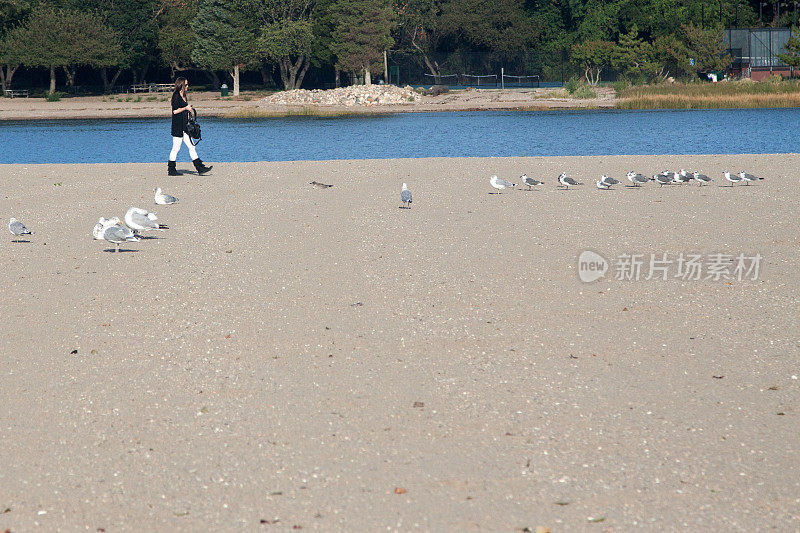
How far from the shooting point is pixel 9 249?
12.4 m

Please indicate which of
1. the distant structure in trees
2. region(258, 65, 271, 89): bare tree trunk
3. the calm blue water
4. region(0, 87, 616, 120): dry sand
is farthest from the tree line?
the calm blue water

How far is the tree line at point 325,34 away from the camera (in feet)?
206

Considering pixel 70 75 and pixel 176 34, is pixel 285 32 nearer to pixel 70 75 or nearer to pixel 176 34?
pixel 176 34

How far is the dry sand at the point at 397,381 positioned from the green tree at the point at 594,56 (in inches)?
2309

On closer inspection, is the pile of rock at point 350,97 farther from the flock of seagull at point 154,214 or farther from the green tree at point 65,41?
the flock of seagull at point 154,214

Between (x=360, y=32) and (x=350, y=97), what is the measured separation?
475cm

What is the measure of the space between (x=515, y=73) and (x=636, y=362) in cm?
7329

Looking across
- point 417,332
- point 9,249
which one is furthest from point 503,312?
point 9,249

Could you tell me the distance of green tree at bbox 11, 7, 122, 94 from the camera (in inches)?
2453

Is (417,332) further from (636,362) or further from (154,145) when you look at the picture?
(154,145)

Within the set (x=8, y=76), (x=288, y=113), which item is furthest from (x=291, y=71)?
(x=8, y=76)

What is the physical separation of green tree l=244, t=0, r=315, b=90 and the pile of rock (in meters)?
2.96

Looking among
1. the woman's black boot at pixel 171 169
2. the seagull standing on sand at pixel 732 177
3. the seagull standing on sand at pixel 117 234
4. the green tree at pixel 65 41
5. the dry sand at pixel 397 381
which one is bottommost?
the dry sand at pixel 397 381

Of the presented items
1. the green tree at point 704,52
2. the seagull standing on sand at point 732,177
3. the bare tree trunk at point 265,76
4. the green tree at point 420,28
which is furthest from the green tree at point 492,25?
the seagull standing on sand at point 732,177
